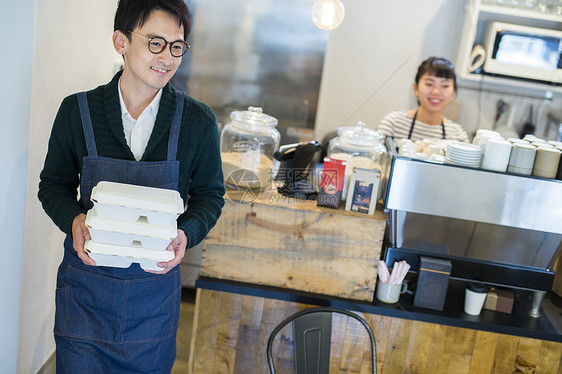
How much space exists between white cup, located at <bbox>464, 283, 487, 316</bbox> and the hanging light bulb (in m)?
1.45

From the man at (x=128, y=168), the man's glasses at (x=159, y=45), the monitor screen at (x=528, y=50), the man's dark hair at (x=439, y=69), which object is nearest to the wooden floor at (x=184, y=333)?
the man at (x=128, y=168)

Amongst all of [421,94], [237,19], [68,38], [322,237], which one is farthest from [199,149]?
[237,19]

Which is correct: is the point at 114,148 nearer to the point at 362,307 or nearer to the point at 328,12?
the point at 362,307

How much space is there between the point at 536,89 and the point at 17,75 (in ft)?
12.2

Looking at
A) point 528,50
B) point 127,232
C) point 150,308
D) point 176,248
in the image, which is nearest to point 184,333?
point 150,308

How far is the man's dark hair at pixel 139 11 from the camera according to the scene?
1.47 m

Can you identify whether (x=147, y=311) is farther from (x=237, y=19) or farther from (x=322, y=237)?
(x=237, y=19)

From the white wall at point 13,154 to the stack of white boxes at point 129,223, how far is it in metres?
0.68

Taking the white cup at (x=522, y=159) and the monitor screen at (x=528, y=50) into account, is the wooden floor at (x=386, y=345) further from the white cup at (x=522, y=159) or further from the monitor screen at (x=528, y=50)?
the monitor screen at (x=528, y=50)

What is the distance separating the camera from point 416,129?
3.57 metres

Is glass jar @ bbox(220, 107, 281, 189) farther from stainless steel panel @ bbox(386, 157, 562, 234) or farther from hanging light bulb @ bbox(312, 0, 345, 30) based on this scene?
hanging light bulb @ bbox(312, 0, 345, 30)

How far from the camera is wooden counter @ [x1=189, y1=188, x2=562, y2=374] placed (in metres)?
2.11

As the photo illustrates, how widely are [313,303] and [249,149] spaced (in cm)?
66

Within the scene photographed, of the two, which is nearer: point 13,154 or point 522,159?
point 13,154
